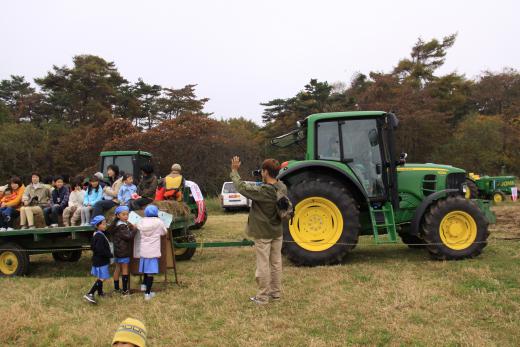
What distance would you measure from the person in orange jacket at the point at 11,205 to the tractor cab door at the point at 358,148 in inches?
209

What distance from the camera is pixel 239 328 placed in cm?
434

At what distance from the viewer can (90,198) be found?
7.40 m

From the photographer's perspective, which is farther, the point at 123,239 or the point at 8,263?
the point at 8,263

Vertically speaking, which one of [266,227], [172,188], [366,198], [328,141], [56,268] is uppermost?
[328,141]

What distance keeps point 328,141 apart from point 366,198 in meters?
1.07

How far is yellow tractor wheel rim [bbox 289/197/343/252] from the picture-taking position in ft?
22.1

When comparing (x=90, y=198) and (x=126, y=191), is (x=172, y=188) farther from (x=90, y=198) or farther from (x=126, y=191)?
(x=90, y=198)

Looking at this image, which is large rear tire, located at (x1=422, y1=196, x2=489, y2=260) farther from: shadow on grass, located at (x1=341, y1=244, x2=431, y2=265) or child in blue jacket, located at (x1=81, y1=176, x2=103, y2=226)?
child in blue jacket, located at (x1=81, y1=176, x2=103, y2=226)

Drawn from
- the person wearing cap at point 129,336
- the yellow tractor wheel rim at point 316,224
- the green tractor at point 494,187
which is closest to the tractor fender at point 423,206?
the yellow tractor wheel rim at point 316,224

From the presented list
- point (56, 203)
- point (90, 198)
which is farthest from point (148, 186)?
point (56, 203)

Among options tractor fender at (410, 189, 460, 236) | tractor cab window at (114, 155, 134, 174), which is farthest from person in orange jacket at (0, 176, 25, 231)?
tractor fender at (410, 189, 460, 236)

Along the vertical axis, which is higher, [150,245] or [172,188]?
[172,188]

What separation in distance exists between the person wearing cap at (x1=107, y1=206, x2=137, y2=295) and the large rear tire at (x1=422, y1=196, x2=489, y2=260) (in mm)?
4258

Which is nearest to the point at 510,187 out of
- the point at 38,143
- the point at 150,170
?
the point at 150,170
